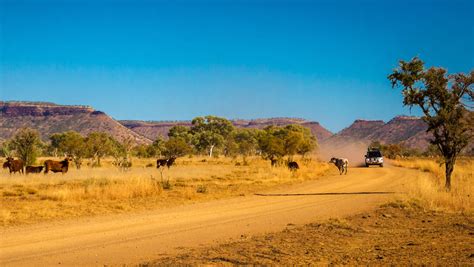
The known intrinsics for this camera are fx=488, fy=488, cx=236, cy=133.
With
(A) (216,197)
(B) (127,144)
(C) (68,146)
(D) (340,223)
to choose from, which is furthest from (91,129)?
(D) (340,223)

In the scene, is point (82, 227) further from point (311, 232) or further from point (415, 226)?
point (415, 226)

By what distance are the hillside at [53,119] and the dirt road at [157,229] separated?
370ft

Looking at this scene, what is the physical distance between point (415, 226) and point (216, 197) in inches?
384

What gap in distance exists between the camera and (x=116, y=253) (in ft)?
32.8

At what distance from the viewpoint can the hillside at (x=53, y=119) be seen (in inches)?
5113

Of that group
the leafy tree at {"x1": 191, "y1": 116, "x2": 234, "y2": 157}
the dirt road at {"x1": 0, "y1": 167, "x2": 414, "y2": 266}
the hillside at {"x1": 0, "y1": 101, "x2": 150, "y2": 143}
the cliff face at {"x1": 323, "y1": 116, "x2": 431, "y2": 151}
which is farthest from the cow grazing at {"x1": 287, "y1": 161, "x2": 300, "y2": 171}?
the hillside at {"x1": 0, "y1": 101, "x2": 150, "y2": 143}

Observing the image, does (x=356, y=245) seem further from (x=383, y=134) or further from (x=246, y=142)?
(x=383, y=134)

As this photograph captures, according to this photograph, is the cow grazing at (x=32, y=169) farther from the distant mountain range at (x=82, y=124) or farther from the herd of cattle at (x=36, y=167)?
the distant mountain range at (x=82, y=124)

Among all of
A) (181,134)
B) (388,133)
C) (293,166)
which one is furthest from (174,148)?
(388,133)

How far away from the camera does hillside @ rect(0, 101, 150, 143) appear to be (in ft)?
426

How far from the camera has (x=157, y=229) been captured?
1301cm

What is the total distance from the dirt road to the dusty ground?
1021mm

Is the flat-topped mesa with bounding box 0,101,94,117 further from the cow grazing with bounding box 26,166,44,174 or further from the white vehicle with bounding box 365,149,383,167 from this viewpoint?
the cow grazing with bounding box 26,166,44,174

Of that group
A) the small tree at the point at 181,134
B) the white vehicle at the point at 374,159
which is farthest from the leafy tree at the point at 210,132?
the white vehicle at the point at 374,159
